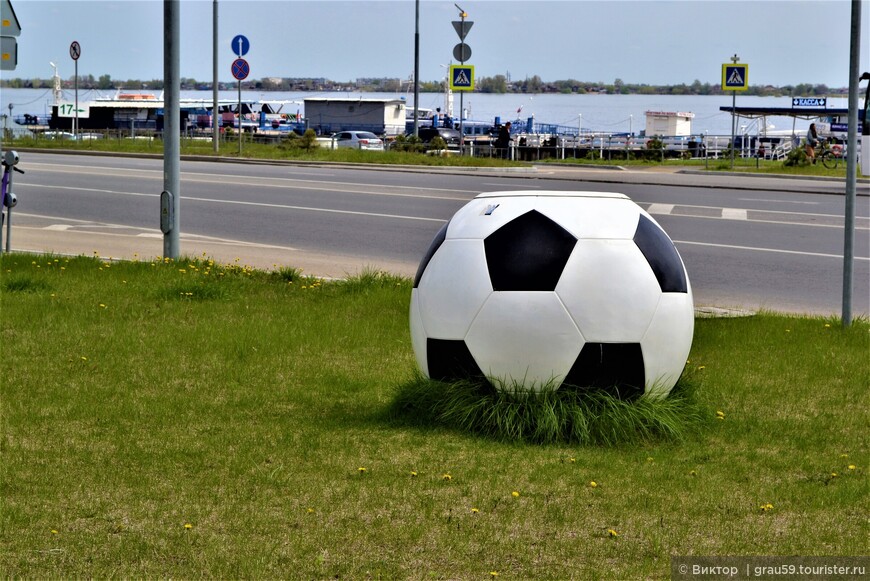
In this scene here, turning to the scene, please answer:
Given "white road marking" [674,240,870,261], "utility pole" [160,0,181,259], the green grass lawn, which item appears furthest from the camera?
"white road marking" [674,240,870,261]

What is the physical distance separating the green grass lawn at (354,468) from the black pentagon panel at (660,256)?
771 millimetres

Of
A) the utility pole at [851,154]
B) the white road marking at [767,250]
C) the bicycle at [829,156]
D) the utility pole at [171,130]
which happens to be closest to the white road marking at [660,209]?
the white road marking at [767,250]

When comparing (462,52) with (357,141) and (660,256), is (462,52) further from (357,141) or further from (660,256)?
(660,256)

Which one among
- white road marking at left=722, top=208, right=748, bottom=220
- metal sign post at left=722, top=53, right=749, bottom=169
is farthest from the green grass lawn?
metal sign post at left=722, top=53, right=749, bottom=169

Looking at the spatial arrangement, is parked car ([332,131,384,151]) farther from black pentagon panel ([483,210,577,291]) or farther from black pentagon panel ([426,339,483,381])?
black pentagon panel ([483,210,577,291])

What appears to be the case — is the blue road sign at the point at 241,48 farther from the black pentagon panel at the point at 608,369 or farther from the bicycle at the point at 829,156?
the black pentagon panel at the point at 608,369

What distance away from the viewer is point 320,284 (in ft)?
35.9

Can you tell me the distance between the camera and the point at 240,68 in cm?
3719

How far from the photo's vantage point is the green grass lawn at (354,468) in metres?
4.14

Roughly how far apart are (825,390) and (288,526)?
397 cm

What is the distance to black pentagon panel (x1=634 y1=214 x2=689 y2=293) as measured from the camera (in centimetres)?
571

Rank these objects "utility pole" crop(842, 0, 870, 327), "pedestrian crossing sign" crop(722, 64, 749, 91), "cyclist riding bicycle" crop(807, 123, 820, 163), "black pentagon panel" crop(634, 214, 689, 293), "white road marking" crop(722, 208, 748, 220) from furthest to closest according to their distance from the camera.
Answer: "cyclist riding bicycle" crop(807, 123, 820, 163) < "pedestrian crossing sign" crop(722, 64, 749, 91) < "white road marking" crop(722, 208, 748, 220) < "utility pole" crop(842, 0, 870, 327) < "black pentagon panel" crop(634, 214, 689, 293)

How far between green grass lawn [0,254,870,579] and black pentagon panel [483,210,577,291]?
785mm

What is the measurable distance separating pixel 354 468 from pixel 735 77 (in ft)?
101
